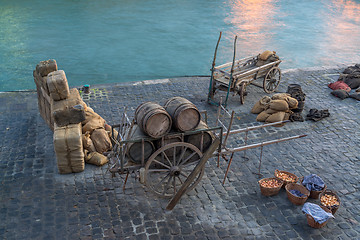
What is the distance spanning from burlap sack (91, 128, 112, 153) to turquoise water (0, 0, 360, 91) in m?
5.85

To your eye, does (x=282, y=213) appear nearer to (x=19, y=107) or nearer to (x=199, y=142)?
(x=199, y=142)

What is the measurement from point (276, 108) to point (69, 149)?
5823mm

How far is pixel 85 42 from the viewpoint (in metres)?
18.2

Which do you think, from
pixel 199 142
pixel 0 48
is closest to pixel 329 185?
pixel 199 142

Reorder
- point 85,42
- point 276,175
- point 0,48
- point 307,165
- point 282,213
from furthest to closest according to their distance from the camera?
point 85,42 < point 0,48 < point 307,165 < point 276,175 < point 282,213

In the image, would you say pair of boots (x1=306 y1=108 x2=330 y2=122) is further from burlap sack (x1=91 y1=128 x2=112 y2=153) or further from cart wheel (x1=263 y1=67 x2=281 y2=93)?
burlap sack (x1=91 y1=128 x2=112 y2=153)

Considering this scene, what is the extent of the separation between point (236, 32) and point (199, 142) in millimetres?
14874

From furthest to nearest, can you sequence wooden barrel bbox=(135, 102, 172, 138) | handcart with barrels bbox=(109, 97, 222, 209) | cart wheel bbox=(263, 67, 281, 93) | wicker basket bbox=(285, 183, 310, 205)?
cart wheel bbox=(263, 67, 281, 93) < wicker basket bbox=(285, 183, 310, 205) < handcart with barrels bbox=(109, 97, 222, 209) < wooden barrel bbox=(135, 102, 172, 138)

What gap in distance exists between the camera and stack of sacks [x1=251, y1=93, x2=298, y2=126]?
1046 cm

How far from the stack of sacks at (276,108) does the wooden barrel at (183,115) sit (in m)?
4.18

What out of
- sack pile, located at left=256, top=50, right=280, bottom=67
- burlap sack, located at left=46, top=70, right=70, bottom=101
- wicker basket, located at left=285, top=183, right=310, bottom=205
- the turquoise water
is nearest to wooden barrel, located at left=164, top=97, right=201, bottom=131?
wicker basket, located at left=285, top=183, right=310, bottom=205

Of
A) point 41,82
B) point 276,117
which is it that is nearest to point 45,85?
point 41,82

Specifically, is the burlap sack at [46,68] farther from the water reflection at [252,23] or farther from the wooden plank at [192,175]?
the water reflection at [252,23]

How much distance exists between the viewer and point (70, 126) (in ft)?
27.1
